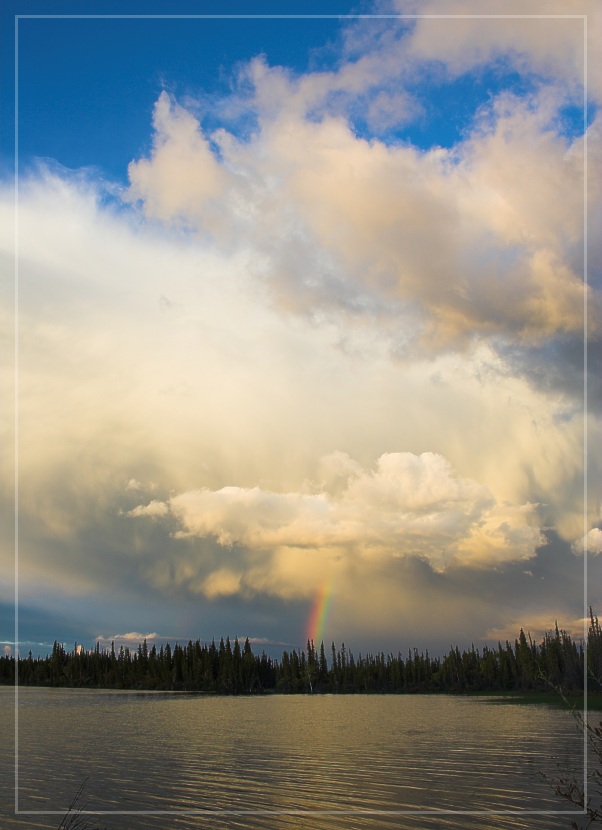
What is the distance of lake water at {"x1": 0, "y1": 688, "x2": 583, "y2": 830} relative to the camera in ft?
99.6

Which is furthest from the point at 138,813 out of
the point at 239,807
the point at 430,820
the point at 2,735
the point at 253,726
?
the point at 253,726

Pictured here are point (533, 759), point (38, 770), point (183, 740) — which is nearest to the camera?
point (38, 770)

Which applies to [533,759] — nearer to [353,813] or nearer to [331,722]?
[353,813]

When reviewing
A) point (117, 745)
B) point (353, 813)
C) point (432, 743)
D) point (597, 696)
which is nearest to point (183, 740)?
point (117, 745)

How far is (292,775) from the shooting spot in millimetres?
42062

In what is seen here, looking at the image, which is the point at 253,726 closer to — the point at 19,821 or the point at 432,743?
the point at 432,743

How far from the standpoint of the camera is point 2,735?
219 ft

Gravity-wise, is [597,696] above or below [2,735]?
below

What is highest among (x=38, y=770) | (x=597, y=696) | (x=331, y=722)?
(x=38, y=770)

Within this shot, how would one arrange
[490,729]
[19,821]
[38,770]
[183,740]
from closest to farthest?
1. [19,821]
2. [38,770]
3. [183,740]
4. [490,729]

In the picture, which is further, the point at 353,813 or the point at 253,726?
the point at 253,726

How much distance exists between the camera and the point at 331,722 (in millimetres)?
88938

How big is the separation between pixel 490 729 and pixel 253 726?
90.1 ft

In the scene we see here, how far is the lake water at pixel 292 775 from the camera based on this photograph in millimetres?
30344
